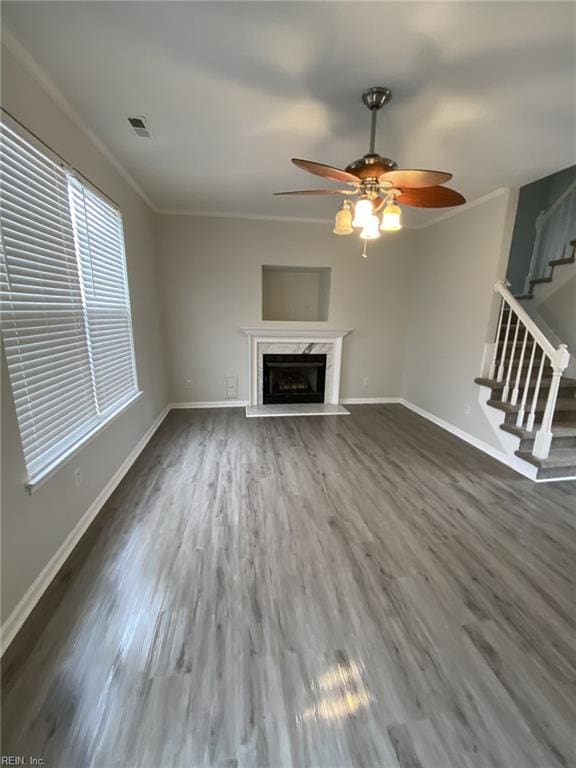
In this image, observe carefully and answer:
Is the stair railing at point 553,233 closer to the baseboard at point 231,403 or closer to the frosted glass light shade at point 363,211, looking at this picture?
the baseboard at point 231,403

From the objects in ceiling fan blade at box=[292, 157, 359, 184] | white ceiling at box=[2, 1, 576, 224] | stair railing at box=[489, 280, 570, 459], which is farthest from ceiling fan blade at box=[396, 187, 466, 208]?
stair railing at box=[489, 280, 570, 459]

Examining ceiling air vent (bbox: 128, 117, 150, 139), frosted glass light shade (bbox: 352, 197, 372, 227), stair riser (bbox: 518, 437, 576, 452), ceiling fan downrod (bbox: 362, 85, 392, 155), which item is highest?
ceiling air vent (bbox: 128, 117, 150, 139)

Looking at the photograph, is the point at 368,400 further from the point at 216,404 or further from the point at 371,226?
the point at 371,226

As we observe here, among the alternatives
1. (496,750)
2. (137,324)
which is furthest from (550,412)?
(137,324)

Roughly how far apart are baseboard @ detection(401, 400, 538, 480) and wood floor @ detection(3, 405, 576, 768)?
8.5 inches

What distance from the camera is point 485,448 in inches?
132

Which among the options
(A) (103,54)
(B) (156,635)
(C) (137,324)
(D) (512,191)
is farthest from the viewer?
(C) (137,324)

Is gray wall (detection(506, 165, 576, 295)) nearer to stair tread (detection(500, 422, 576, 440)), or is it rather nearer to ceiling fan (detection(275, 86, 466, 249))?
stair tread (detection(500, 422, 576, 440))

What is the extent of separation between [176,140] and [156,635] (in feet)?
10.1

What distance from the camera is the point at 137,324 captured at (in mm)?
3262

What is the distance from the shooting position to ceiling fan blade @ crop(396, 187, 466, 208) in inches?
73.2

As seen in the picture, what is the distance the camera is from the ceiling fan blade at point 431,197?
1858 millimetres

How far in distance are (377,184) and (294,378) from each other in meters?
3.41

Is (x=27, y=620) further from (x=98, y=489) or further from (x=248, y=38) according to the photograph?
(x=248, y=38)
